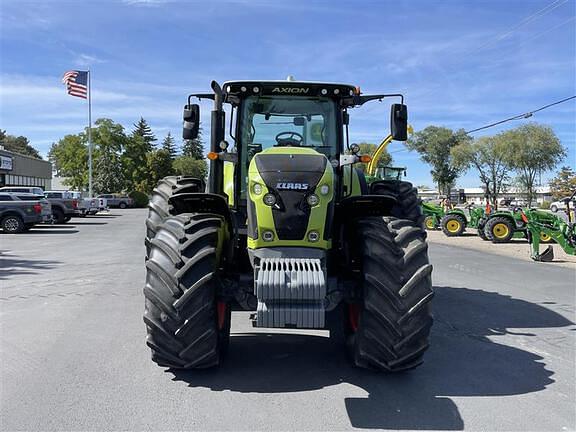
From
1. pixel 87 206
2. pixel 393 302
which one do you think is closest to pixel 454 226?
pixel 393 302

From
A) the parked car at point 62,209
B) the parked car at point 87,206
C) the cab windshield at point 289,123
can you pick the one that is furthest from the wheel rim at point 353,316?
the parked car at point 87,206

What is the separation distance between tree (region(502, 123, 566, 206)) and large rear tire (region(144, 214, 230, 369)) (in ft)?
165

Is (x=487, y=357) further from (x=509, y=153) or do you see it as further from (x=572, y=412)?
(x=509, y=153)

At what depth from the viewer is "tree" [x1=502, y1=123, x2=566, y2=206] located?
4875cm

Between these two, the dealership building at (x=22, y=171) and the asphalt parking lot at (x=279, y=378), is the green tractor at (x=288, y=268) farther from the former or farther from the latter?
the dealership building at (x=22, y=171)

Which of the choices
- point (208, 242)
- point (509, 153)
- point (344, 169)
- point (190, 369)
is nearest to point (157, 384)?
point (190, 369)

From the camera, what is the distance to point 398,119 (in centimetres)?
555

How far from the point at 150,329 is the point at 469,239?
1834cm

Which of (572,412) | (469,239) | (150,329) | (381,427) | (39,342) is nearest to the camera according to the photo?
(381,427)

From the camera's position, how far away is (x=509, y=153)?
50375 mm

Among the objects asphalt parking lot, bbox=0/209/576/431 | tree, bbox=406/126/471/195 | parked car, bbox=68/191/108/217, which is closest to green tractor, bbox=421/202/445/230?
asphalt parking lot, bbox=0/209/576/431

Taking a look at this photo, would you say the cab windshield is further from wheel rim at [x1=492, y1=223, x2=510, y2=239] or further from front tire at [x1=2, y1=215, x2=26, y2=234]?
front tire at [x1=2, y1=215, x2=26, y2=234]

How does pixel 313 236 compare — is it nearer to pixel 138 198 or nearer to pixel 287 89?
pixel 287 89

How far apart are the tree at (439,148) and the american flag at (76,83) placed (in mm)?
37243
